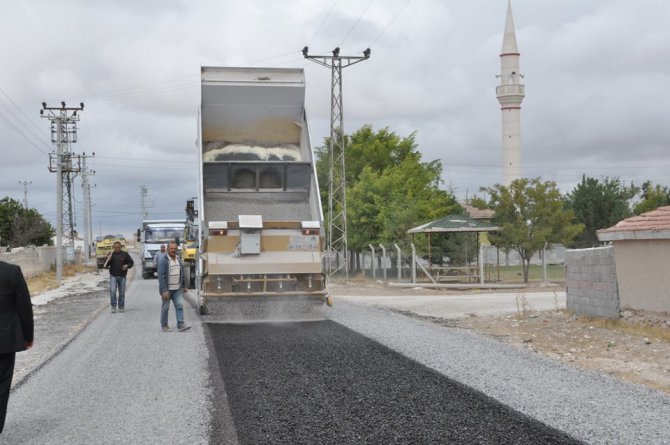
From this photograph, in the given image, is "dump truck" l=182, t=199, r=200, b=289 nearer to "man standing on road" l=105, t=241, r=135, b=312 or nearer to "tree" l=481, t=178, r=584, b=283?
"man standing on road" l=105, t=241, r=135, b=312

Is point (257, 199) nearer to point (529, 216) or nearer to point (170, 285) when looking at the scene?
point (170, 285)

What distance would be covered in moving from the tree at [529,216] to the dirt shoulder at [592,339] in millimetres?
13284

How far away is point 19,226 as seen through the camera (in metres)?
66.1

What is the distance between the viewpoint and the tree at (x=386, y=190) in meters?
39.7

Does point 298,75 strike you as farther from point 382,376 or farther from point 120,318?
point 382,376

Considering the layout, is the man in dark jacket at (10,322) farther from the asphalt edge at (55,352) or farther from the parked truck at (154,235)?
the parked truck at (154,235)

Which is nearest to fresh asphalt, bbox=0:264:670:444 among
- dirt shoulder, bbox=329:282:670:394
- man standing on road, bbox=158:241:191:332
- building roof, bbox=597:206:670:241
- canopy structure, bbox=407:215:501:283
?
man standing on road, bbox=158:241:191:332

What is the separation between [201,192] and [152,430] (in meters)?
9.99

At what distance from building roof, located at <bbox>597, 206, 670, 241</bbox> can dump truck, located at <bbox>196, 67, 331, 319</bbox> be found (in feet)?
18.6

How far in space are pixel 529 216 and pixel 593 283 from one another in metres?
16.4

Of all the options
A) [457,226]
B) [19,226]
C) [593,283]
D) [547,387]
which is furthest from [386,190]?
[19,226]

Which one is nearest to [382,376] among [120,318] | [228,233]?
[228,233]

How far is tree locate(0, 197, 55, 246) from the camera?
214 ft

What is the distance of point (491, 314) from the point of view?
19.4m
